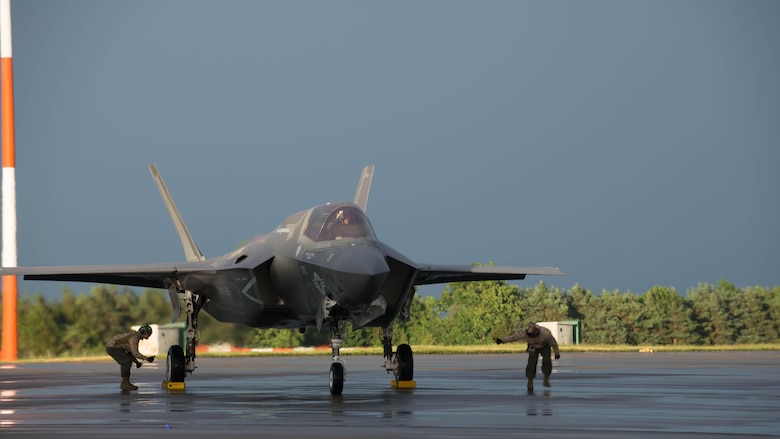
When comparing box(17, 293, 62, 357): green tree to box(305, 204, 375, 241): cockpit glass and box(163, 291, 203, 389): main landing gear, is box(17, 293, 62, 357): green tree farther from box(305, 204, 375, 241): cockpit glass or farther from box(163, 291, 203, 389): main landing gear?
box(305, 204, 375, 241): cockpit glass

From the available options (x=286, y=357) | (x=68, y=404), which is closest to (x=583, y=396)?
(x=68, y=404)

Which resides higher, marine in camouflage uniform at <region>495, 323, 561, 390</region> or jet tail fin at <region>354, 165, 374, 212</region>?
jet tail fin at <region>354, 165, 374, 212</region>

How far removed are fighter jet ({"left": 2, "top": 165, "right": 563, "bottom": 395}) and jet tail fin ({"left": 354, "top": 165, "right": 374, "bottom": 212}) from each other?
3.47 m

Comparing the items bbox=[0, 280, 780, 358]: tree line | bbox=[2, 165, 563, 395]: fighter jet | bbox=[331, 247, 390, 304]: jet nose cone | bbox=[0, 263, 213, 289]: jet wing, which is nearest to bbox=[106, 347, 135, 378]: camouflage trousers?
bbox=[2, 165, 563, 395]: fighter jet

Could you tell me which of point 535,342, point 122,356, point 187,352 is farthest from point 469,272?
point 122,356

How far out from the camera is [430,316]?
65.0 metres

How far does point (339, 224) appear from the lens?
774 inches

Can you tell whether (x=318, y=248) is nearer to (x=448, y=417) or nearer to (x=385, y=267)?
(x=385, y=267)

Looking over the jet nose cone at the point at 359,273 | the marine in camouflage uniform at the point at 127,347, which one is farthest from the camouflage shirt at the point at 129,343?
the jet nose cone at the point at 359,273

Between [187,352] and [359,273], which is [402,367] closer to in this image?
[187,352]

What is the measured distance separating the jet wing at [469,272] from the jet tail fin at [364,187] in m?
3.46

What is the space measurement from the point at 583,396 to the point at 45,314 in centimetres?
3058

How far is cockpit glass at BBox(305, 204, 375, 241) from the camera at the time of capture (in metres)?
19.6

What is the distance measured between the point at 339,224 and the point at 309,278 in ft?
3.58
